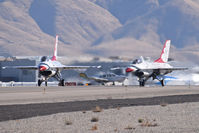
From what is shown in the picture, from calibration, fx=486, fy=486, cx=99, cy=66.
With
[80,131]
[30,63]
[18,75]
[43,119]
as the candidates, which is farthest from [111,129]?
[18,75]

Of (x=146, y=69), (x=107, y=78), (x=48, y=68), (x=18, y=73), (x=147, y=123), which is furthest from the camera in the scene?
(x=18, y=73)

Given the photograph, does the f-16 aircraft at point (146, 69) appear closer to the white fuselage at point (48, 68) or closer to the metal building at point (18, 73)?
the white fuselage at point (48, 68)

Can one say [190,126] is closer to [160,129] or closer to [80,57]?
[160,129]

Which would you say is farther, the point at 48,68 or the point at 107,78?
the point at 107,78

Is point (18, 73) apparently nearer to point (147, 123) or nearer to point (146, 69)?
point (146, 69)

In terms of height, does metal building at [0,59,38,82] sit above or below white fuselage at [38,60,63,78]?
above

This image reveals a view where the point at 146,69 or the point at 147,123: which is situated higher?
the point at 146,69

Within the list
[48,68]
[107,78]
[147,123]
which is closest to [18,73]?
[107,78]

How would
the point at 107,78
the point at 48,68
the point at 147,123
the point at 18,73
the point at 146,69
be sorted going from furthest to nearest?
the point at 18,73 < the point at 107,78 < the point at 146,69 < the point at 48,68 < the point at 147,123

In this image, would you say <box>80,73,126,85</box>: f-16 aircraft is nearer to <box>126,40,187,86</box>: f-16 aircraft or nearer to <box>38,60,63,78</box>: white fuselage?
<box>126,40,187,86</box>: f-16 aircraft

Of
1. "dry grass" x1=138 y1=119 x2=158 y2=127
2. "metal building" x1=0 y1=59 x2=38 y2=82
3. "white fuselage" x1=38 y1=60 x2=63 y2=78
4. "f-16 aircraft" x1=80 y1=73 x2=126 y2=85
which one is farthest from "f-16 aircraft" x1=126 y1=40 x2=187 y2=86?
"metal building" x1=0 y1=59 x2=38 y2=82

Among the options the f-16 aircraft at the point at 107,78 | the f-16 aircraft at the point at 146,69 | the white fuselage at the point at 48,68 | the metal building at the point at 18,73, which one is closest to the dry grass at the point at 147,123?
the f-16 aircraft at the point at 146,69

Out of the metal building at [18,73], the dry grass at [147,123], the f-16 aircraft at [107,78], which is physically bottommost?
the dry grass at [147,123]

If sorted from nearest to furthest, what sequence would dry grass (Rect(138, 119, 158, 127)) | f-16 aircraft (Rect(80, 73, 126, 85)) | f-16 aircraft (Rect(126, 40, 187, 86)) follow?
dry grass (Rect(138, 119, 158, 127)), f-16 aircraft (Rect(126, 40, 187, 86)), f-16 aircraft (Rect(80, 73, 126, 85))
